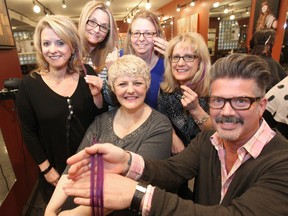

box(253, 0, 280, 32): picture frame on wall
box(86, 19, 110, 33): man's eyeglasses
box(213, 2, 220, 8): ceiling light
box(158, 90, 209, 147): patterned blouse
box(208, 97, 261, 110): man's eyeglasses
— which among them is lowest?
box(158, 90, 209, 147): patterned blouse

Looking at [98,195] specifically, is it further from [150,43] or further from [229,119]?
[150,43]

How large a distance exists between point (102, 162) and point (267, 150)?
2.05 ft

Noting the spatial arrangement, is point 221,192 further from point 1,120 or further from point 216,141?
point 1,120

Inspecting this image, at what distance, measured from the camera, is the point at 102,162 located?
33.1 inches

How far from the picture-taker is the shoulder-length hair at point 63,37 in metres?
1.31

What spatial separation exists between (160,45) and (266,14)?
2.75 meters

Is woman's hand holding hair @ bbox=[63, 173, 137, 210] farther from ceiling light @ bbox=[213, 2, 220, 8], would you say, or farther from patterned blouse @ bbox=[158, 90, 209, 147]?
ceiling light @ bbox=[213, 2, 220, 8]

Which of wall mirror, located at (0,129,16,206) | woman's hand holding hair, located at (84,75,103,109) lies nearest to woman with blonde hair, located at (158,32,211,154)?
woman's hand holding hair, located at (84,75,103,109)

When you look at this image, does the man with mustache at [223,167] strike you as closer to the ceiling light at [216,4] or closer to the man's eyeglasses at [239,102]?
the man's eyeglasses at [239,102]

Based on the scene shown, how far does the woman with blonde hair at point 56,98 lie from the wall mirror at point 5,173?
1.30ft

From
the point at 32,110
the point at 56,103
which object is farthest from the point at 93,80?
the point at 32,110

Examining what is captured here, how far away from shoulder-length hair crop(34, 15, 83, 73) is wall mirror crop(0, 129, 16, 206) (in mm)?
759

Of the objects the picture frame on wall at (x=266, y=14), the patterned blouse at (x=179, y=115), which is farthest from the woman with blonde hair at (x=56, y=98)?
the picture frame on wall at (x=266, y=14)

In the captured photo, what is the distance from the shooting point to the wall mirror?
164 cm
